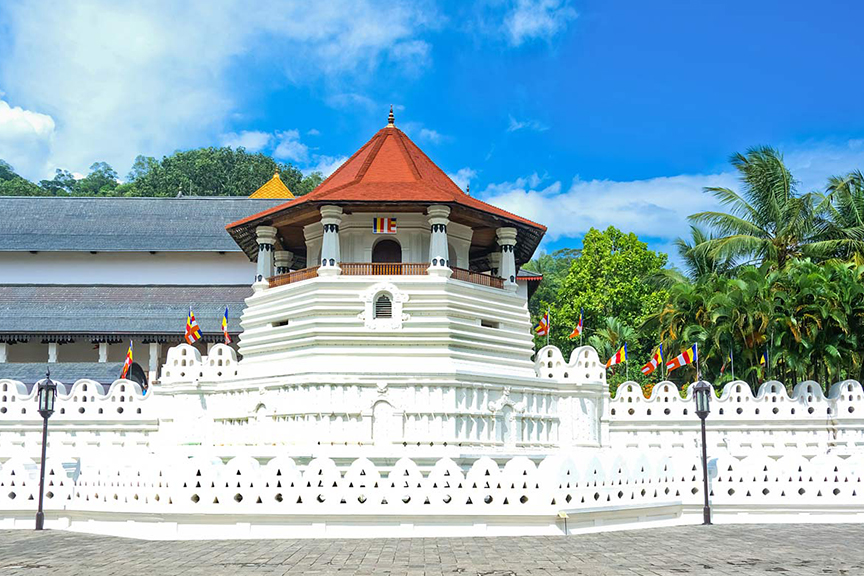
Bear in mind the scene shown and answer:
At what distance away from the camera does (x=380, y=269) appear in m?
24.4

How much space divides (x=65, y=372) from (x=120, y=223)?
38.4 feet

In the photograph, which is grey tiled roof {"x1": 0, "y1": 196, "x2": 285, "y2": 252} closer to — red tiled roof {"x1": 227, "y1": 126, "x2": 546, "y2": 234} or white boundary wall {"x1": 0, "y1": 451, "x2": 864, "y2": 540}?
red tiled roof {"x1": 227, "y1": 126, "x2": 546, "y2": 234}

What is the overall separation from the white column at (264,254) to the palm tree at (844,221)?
2146 cm

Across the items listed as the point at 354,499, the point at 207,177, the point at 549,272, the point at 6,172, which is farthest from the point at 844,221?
the point at 6,172

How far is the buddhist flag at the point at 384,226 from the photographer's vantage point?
2458 cm

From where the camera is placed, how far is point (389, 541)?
1484 centimetres

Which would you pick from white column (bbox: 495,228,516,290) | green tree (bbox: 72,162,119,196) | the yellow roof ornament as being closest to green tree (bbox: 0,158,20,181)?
green tree (bbox: 72,162,119,196)

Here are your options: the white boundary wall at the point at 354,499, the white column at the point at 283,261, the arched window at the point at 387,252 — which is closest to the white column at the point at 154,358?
the white column at the point at 283,261

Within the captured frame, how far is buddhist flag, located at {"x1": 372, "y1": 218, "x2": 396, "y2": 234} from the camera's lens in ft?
80.6

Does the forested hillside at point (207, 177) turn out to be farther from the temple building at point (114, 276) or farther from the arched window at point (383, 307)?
the arched window at point (383, 307)

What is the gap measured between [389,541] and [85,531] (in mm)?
6403

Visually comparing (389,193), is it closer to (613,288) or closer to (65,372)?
(65,372)

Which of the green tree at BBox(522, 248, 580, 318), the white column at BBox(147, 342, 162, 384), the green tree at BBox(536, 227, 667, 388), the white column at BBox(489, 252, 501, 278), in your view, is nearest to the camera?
the white column at BBox(489, 252, 501, 278)

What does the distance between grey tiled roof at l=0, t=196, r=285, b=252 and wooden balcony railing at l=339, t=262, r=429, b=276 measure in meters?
16.1
